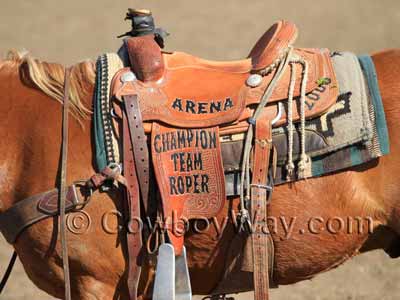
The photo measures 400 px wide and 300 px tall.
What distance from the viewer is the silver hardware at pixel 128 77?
288 centimetres

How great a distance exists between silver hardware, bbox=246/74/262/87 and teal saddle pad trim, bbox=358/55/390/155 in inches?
17.1

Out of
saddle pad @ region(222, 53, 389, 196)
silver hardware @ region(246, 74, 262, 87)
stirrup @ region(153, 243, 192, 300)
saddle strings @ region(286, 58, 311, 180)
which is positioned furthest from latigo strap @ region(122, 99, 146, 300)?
saddle strings @ region(286, 58, 311, 180)

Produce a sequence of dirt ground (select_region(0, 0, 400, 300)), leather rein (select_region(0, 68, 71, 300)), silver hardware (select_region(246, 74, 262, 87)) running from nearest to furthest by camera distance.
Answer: leather rein (select_region(0, 68, 71, 300))
silver hardware (select_region(246, 74, 262, 87))
dirt ground (select_region(0, 0, 400, 300))

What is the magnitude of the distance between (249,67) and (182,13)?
896 centimetres

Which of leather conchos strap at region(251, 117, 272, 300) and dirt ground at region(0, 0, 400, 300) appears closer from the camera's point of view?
leather conchos strap at region(251, 117, 272, 300)

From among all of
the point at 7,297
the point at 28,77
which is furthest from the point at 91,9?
the point at 28,77

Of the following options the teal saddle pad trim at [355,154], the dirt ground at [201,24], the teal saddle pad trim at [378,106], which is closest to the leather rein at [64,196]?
the teal saddle pad trim at [355,154]

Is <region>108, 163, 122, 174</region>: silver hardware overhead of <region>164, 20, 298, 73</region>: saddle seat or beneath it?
beneath

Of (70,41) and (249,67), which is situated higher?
(70,41)

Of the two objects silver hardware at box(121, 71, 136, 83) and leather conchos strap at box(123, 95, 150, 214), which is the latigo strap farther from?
silver hardware at box(121, 71, 136, 83)

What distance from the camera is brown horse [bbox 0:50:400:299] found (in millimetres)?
2816

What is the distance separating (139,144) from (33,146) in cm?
44

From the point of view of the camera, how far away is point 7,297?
5012 mm

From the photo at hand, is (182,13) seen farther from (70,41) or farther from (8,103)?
(8,103)
